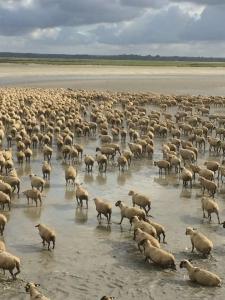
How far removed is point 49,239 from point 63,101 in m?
32.8

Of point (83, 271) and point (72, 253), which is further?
point (72, 253)

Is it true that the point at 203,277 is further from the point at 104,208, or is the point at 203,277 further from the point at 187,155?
the point at 187,155

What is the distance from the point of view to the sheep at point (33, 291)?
1090 centimetres

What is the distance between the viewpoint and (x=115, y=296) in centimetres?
1171

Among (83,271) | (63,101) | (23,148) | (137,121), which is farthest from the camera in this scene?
(63,101)

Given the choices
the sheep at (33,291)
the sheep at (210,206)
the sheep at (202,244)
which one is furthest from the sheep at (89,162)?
the sheep at (33,291)

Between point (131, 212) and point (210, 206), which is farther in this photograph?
point (210, 206)

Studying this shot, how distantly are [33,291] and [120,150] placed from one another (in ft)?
56.0

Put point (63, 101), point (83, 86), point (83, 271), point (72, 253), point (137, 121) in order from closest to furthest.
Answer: point (83, 271), point (72, 253), point (137, 121), point (63, 101), point (83, 86)

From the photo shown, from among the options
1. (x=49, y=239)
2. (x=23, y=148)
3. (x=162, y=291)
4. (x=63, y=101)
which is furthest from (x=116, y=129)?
(x=162, y=291)

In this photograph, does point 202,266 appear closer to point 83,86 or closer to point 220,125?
point 220,125

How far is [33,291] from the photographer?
11188mm

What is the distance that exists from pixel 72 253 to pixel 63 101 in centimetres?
3309

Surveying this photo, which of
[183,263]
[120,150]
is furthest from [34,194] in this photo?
[120,150]
